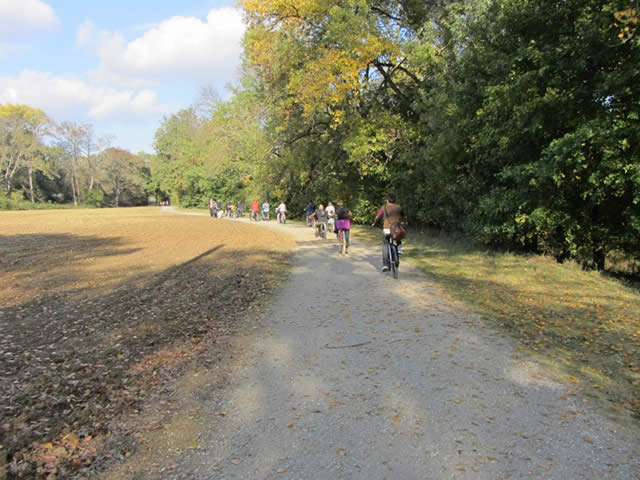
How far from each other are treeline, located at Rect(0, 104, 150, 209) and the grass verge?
73.1 metres

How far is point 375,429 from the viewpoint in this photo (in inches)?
128

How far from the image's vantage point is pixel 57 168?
260ft

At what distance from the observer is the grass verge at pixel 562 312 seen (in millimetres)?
4273

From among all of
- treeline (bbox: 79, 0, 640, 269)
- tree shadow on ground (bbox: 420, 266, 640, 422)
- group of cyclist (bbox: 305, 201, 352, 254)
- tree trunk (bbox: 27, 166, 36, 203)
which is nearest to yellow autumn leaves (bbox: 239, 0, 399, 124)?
treeline (bbox: 79, 0, 640, 269)

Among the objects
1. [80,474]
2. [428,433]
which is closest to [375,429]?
[428,433]

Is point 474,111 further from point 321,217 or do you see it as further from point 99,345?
point 99,345

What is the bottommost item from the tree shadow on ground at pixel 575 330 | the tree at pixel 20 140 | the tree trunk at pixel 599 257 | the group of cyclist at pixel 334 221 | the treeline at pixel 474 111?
the tree shadow on ground at pixel 575 330

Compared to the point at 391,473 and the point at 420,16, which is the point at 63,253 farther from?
the point at 420,16

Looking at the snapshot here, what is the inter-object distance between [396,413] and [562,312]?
4739 millimetres

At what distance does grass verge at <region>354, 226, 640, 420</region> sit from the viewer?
14.0 ft

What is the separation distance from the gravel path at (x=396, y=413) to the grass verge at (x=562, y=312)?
38 centimetres

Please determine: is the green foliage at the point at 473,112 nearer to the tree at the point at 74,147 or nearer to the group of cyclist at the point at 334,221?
the group of cyclist at the point at 334,221

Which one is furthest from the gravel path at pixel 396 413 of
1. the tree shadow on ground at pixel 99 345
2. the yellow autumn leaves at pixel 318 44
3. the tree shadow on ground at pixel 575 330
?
the yellow autumn leaves at pixel 318 44

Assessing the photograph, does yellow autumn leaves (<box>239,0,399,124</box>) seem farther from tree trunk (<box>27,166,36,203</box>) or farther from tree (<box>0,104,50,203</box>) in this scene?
tree trunk (<box>27,166,36,203</box>)
